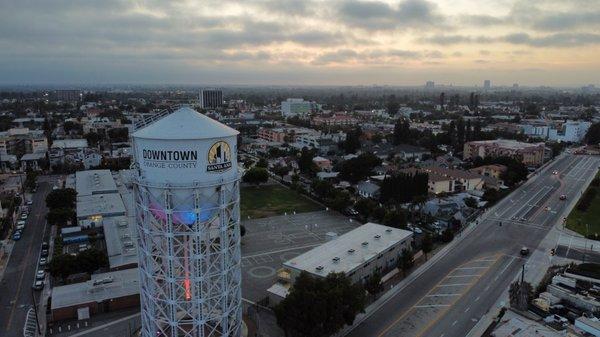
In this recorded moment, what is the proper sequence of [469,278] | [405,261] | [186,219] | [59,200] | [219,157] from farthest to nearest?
[59,200] < [405,261] < [469,278] < [219,157] < [186,219]

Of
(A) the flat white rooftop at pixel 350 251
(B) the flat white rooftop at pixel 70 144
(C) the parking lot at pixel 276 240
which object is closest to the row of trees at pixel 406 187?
(C) the parking lot at pixel 276 240

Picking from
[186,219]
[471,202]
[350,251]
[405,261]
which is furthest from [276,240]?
[471,202]

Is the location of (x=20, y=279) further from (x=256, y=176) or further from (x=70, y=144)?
(x=70, y=144)

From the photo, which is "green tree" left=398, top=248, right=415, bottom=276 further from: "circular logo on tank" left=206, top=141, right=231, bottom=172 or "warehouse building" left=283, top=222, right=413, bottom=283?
"circular logo on tank" left=206, top=141, right=231, bottom=172

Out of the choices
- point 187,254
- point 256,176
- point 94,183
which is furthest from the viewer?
point 256,176

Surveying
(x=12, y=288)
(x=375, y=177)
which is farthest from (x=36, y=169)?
(x=375, y=177)
